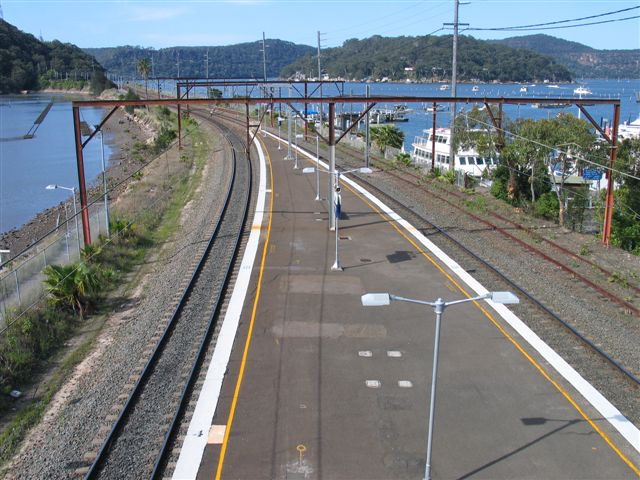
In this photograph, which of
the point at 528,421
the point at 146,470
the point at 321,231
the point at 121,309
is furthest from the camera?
the point at 321,231

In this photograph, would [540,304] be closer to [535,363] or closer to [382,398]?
[535,363]

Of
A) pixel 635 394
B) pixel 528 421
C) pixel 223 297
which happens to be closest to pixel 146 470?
pixel 528 421

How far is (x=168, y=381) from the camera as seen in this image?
1431 cm

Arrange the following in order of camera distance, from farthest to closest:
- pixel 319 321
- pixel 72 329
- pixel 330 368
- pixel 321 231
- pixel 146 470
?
pixel 321 231 → pixel 72 329 → pixel 319 321 → pixel 330 368 → pixel 146 470

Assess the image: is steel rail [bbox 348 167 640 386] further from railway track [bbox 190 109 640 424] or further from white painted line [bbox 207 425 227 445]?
white painted line [bbox 207 425 227 445]

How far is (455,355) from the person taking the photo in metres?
15.6

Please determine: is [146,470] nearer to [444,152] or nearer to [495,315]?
[495,315]

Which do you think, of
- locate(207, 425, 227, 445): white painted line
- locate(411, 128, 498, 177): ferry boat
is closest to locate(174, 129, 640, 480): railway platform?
locate(207, 425, 227, 445): white painted line

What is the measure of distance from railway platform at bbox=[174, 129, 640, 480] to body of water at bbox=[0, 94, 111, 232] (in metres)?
17.7

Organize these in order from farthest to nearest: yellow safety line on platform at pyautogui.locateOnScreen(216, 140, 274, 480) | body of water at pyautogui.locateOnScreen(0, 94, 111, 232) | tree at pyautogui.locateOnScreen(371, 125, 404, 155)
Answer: tree at pyautogui.locateOnScreen(371, 125, 404, 155) < body of water at pyautogui.locateOnScreen(0, 94, 111, 232) < yellow safety line on platform at pyautogui.locateOnScreen(216, 140, 274, 480)

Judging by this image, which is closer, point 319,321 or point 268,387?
point 268,387

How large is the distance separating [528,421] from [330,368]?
4.37 m

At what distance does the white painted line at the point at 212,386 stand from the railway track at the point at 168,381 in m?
0.29

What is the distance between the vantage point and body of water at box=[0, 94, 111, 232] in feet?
164
